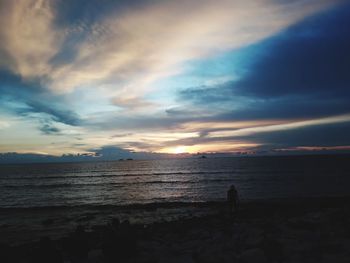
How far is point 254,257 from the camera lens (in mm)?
9445

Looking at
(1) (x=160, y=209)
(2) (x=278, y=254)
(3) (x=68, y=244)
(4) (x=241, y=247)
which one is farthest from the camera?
(1) (x=160, y=209)

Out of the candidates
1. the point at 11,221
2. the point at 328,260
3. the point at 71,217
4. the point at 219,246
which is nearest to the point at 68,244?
the point at 219,246

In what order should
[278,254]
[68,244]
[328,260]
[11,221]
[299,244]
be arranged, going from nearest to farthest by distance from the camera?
[328,260]
[278,254]
[299,244]
[68,244]
[11,221]

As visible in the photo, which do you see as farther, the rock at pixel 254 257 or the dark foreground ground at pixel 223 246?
the dark foreground ground at pixel 223 246

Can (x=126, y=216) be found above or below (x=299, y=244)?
below

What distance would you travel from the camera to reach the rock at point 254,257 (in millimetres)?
9305

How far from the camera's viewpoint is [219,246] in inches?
457

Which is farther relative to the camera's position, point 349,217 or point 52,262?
point 349,217

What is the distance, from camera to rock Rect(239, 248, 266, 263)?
9.30 metres

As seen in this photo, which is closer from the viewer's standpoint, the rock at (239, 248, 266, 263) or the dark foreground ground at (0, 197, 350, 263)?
the rock at (239, 248, 266, 263)

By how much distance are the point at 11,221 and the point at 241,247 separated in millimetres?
23064

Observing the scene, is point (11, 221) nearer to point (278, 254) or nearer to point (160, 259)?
point (160, 259)

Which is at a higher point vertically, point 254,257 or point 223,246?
point 254,257

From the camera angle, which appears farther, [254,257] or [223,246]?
[223,246]
